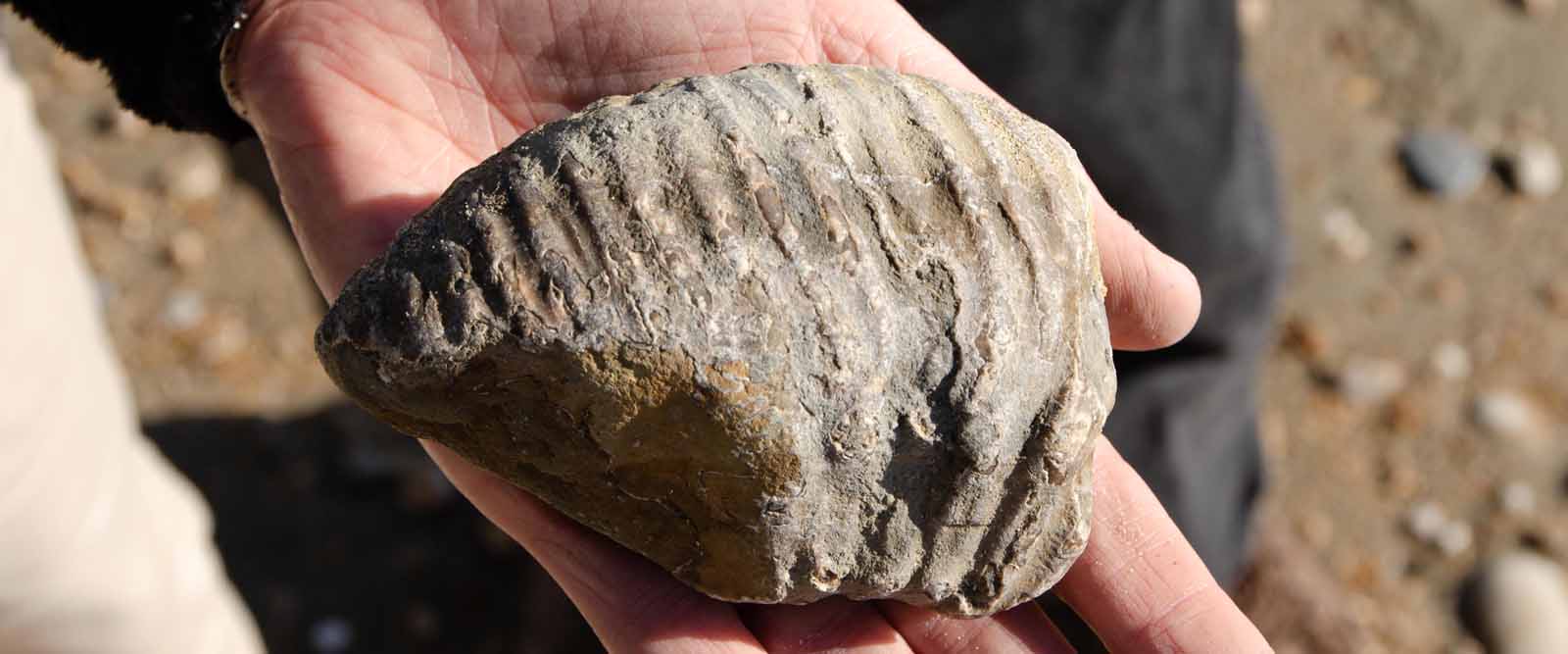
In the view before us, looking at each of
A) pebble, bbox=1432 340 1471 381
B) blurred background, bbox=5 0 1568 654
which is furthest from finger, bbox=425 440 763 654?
pebble, bbox=1432 340 1471 381

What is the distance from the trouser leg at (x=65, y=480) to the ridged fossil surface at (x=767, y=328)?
83cm

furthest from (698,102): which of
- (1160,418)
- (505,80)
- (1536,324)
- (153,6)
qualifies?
(1536,324)

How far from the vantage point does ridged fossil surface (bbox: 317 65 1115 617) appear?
194cm

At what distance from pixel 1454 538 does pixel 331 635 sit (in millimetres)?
3252

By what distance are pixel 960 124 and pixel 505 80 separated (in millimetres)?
926

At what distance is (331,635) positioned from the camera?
12.6ft

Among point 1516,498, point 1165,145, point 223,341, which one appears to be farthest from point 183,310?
point 1516,498

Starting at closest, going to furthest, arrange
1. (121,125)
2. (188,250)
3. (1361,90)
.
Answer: (188,250)
(121,125)
(1361,90)

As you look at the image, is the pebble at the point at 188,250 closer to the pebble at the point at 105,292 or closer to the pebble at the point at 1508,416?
the pebble at the point at 105,292

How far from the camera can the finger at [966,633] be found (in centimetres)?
240

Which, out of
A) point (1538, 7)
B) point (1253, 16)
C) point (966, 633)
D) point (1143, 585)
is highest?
point (1143, 585)

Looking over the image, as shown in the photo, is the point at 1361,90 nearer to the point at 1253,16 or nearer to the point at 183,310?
the point at 1253,16

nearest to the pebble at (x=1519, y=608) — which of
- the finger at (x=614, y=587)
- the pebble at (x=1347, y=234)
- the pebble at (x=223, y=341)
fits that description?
the pebble at (x=1347, y=234)

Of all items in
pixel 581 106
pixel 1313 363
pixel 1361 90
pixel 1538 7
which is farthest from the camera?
pixel 1538 7
